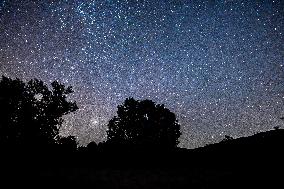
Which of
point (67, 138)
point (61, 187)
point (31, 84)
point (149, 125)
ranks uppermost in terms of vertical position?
point (31, 84)

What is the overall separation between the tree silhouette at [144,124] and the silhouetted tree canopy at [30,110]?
31.6 ft

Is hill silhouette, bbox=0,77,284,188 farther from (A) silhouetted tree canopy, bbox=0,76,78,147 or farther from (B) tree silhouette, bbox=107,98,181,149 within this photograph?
(B) tree silhouette, bbox=107,98,181,149

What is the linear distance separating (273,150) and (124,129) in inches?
1178

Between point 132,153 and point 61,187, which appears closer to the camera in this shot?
point 61,187

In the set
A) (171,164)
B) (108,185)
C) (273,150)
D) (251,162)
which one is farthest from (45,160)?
(273,150)

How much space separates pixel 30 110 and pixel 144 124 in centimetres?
1755

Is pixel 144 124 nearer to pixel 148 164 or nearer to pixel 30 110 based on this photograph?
pixel 30 110

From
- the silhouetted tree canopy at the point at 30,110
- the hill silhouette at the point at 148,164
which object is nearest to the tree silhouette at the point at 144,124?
the silhouetted tree canopy at the point at 30,110

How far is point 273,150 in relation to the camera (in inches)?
535

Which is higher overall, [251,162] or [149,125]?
[149,125]

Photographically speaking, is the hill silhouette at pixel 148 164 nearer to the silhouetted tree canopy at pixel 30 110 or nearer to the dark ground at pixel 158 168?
the dark ground at pixel 158 168

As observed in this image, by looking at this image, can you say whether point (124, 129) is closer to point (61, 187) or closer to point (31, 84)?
point (31, 84)

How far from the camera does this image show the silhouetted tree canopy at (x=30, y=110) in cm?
3177

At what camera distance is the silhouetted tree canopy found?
31.8 metres
